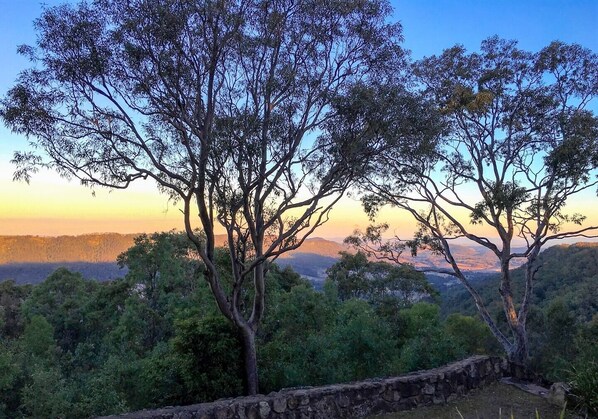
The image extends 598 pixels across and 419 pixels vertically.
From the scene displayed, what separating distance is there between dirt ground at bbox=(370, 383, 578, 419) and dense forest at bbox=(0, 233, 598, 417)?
103cm

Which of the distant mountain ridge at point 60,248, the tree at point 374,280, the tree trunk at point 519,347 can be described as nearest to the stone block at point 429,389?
the tree trunk at point 519,347

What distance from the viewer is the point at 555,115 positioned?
42.0 ft

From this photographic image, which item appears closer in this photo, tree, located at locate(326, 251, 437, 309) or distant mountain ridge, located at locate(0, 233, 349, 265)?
tree, located at locate(326, 251, 437, 309)

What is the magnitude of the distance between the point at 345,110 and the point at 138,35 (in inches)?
165

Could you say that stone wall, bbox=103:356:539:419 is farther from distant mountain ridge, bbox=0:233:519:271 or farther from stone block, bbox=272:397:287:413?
distant mountain ridge, bbox=0:233:519:271

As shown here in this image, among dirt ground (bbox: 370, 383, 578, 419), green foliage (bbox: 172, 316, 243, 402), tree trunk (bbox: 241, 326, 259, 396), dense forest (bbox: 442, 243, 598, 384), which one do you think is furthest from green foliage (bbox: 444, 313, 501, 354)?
green foliage (bbox: 172, 316, 243, 402)

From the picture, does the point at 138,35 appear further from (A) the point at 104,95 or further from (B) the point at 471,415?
(B) the point at 471,415

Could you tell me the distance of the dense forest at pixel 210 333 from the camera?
9.49 m

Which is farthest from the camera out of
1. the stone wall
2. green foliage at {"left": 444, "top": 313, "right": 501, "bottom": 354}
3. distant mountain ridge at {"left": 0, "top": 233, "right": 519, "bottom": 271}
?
distant mountain ridge at {"left": 0, "top": 233, "right": 519, "bottom": 271}

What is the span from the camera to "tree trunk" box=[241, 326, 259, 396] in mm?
9328

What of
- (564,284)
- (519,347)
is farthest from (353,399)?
(564,284)

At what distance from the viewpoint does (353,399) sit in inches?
263

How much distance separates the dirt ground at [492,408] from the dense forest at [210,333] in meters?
1.03

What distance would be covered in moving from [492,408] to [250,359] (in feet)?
15.1
